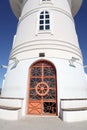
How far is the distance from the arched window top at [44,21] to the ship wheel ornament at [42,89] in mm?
4300

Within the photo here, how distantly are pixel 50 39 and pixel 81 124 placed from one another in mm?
5851

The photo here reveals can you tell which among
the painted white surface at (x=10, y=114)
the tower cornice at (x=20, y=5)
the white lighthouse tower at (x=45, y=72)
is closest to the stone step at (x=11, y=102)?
the white lighthouse tower at (x=45, y=72)

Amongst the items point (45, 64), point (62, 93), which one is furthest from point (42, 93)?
point (45, 64)

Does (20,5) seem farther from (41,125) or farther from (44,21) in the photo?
(41,125)

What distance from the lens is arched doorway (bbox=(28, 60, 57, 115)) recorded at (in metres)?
8.40

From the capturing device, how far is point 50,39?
32.1 ft

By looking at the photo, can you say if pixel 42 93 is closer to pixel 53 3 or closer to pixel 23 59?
pixel 23 59

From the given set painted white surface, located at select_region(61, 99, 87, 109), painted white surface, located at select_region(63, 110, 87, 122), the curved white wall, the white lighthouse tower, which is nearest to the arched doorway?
the white lighthouse tower

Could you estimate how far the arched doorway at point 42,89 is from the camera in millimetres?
8398

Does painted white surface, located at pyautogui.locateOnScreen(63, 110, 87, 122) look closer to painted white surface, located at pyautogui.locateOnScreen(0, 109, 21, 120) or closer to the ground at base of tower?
the ground at base of tower

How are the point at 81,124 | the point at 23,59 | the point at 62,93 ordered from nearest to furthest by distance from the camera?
the point at 81,124, the point at 62,93, the point at 23,59

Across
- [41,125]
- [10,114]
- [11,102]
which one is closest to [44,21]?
[11,102]

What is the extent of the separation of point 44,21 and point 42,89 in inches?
210

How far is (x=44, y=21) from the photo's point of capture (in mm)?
10672
